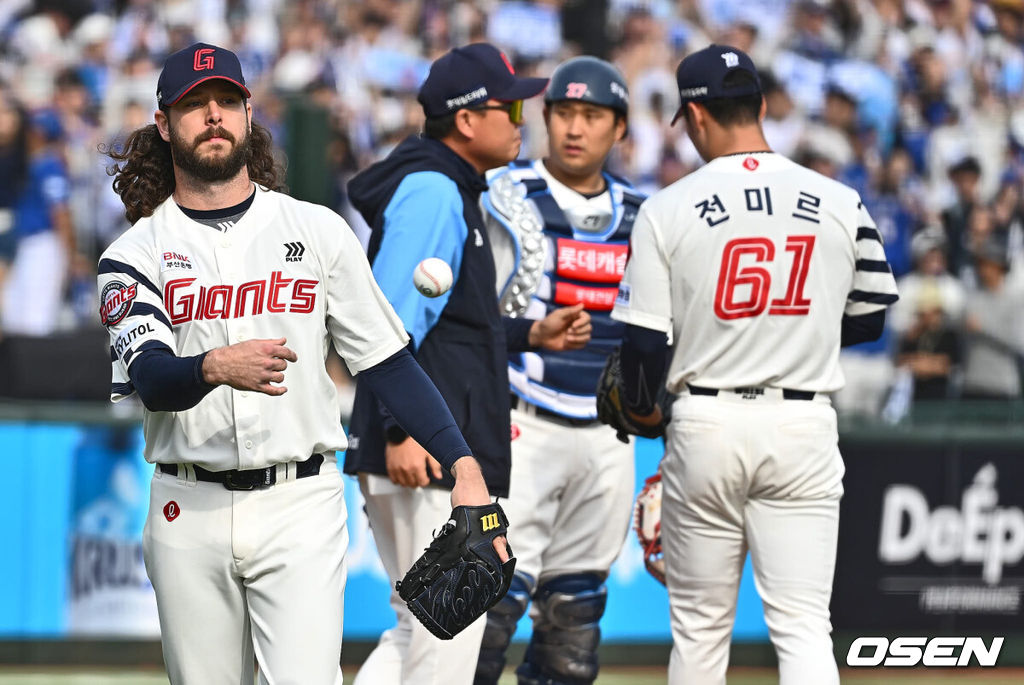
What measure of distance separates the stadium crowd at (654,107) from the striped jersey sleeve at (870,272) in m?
3.82

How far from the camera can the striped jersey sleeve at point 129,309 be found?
361 cm

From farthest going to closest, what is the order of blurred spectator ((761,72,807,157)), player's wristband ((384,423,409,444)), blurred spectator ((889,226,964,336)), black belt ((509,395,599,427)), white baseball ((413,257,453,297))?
1. blurred spectator ((761,72,807,157))
2. blurred spectator ((889,226,964,336))
3. black belt ((509,395,599,427))
4. player's wristband ((384,423,409,444))
5. white baseball ((413,257,453,297))

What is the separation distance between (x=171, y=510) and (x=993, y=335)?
712 cm

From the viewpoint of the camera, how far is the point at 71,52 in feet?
40.9

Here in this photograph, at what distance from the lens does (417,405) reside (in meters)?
3.91

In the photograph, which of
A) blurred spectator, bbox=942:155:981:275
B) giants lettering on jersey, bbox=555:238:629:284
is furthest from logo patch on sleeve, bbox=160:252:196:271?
blurred spectator, bbox=942:155:981:275

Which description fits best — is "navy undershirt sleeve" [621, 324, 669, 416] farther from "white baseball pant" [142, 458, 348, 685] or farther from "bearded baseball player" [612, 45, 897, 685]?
"white baseball pant" [142, 458, 348, 685]

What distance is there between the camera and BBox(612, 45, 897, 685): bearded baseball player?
484cm

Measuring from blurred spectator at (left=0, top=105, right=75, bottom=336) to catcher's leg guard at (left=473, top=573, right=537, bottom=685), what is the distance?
473 cm

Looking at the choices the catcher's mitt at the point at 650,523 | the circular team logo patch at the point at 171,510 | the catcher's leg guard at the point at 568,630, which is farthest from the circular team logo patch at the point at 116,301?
the catcher's mitt at the point at 650,523

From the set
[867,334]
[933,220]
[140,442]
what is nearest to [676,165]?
[933,220]

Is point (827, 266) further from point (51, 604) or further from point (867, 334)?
point (51, 604)

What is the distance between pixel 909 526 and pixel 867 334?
3.18m

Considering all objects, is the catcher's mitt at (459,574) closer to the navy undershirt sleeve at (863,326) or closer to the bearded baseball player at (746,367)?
the bearded baseball player at (746,367)
